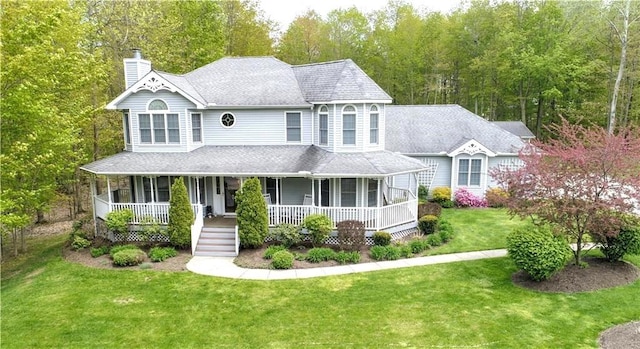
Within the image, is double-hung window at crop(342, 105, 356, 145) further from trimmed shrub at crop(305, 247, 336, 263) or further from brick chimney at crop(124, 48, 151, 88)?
brick chimney at crop(124, 48, 151, 88)

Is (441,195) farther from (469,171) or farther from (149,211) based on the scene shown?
(149,211)

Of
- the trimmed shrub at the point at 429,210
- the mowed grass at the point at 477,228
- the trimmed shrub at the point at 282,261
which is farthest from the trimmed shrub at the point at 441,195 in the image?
the trimmed shrub at the point at 282,261

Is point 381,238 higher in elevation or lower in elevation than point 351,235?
lower

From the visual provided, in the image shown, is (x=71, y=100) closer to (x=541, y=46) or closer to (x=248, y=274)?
(x=248, y=274)

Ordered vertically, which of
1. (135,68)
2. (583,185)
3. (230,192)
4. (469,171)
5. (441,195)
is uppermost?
(135,68)

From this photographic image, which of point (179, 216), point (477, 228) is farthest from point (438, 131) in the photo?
point (179, 216)

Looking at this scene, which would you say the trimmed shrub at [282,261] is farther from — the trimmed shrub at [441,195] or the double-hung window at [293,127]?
the trimmed shrub at [441,195]

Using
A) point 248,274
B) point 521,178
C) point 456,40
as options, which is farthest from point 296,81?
point 456,40
